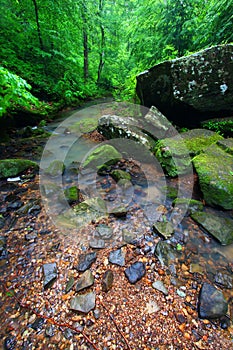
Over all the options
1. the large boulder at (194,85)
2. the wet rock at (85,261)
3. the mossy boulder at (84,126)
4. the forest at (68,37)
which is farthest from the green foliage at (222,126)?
the wet rock at (85,261)

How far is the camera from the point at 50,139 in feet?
19.4

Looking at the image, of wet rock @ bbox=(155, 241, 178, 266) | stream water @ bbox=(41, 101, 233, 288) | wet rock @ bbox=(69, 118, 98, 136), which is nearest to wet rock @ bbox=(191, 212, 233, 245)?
stream water @ bbox=(41, 101, 233, 288)

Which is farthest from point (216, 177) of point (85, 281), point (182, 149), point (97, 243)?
point (85, 281)

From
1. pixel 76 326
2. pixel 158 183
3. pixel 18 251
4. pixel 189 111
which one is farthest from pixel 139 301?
pixel 189 111

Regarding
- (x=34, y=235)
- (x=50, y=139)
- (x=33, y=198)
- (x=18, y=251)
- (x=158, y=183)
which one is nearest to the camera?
(x=18, y=251)

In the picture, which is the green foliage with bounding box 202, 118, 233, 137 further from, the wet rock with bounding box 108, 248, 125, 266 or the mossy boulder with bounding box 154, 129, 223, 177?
the wet rock with bounding box 108, 248, 125, 266

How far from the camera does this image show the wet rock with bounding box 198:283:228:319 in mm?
1687

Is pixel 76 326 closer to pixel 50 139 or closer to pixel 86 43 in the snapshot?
pixel 50 139

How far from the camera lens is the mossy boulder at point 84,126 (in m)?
6.89

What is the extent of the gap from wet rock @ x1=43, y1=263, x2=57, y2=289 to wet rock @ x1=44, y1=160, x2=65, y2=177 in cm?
223

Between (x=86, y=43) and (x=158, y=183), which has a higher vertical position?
(x=86, y=43)

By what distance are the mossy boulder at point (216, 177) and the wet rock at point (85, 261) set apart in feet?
7.31

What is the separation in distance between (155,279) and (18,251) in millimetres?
1823

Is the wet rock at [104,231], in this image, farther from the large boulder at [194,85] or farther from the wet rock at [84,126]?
the wet rock at [84,126]
